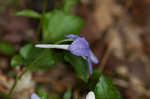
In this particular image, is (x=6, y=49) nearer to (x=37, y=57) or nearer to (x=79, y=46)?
(x=37, y=57)

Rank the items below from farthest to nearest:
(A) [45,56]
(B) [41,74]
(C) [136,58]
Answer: (C) [136,58] → (B) [41,74] → (A) [45,56]

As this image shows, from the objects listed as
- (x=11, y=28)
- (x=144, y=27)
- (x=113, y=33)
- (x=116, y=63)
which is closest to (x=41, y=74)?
(x=11, y=28)

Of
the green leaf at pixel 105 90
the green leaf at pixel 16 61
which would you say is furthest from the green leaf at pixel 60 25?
the green leaf at pixel 105 90

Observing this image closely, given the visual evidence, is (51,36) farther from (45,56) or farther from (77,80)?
(77,80)

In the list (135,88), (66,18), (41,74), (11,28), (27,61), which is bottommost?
(135,88)

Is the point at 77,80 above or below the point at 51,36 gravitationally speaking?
below

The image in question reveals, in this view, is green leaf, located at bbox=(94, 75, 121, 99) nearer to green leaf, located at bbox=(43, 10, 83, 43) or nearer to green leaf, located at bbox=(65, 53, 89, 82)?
green leaf, located at bbox=(65, 53, 89, 82)
